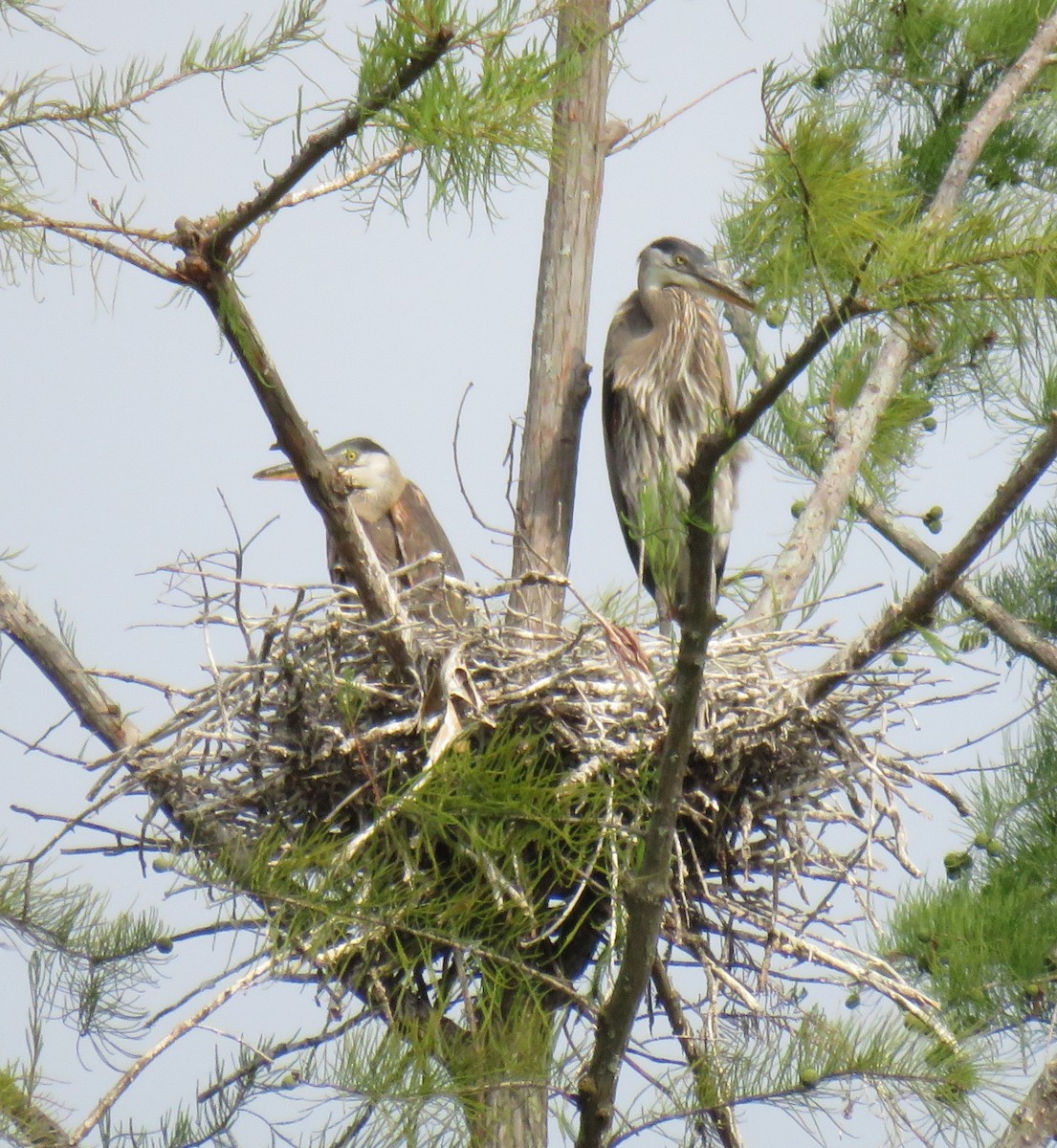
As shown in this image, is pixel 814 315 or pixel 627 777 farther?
pixel 627 777

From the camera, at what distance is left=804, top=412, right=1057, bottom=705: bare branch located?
168 cm

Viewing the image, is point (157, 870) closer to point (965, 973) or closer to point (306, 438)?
point (306, 438)

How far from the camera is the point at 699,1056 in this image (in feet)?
6.56

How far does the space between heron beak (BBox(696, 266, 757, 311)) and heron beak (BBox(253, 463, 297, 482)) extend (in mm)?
1032

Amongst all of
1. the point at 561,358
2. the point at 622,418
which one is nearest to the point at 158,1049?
the point at 561,358

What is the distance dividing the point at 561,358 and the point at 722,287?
70 cm

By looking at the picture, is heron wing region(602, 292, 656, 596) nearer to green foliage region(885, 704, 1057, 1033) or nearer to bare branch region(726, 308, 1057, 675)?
bare branch region(726, 308, 1057, 675)

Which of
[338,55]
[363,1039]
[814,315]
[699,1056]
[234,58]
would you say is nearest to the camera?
[814,315]

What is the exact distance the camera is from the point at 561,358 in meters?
2.89

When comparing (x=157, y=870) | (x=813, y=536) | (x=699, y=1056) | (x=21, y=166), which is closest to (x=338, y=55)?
(x=21, y=166)

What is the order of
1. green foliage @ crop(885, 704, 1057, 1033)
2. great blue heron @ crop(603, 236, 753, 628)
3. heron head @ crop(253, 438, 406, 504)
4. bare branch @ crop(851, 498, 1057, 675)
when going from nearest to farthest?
green foliage @ crop(885, 704, 1057, 1033) → bare branch @ crop(851, 498, 1057, 675) → heron head @ crop(253, 438, 406, 504) → great blue heron @ crop(603, 236, 753, 628)

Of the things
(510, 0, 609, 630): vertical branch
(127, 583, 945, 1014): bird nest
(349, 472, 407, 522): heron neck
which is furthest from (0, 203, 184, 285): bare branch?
(349, 472, 407, 522): heron neck

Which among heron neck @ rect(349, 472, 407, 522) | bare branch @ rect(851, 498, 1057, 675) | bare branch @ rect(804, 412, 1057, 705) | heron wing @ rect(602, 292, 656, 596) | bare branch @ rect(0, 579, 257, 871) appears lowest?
bare branch @ rect(804, 412, 1057, 705)

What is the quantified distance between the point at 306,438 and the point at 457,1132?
0.84 metres
